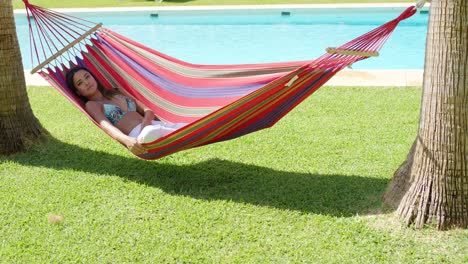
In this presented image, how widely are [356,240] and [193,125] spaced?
3.14ft

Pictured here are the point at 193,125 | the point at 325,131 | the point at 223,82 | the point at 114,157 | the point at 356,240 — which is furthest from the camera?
the point at 325,131

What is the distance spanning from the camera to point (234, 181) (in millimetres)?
3043

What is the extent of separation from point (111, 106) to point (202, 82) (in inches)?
23.6

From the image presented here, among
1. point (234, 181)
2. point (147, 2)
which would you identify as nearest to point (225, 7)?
point (147, 2)

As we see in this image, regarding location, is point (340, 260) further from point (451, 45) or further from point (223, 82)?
point (223, 82)

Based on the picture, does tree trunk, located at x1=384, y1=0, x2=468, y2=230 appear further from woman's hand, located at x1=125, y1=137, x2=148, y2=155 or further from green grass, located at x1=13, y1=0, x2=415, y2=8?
green grass, located at x1=13, y1=0, x2=415, y2=8

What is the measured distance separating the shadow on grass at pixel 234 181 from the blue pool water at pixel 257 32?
502 cm

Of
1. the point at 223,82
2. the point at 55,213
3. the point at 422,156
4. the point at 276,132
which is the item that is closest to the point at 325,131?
the point at 276,132

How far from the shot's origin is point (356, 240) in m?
2.35

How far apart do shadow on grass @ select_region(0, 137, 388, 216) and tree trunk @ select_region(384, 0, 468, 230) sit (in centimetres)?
31

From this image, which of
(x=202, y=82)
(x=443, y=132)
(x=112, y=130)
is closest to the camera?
(x=443, y=132)

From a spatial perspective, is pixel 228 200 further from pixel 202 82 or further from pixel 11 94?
pixel 11 94

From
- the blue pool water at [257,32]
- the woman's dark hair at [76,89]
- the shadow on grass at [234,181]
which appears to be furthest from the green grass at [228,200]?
the blue pool water at [257,32]

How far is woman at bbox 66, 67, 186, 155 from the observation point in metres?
3.15
